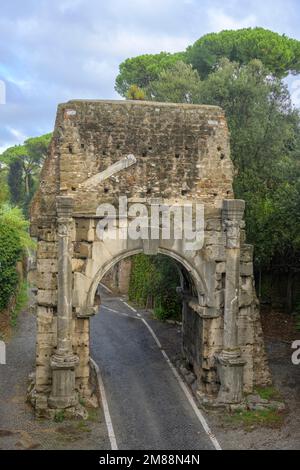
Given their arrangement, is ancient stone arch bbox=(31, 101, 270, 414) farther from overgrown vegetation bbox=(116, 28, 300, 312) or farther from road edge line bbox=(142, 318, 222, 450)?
overgrown vegetation bbox=(116, 28, 300, 312)

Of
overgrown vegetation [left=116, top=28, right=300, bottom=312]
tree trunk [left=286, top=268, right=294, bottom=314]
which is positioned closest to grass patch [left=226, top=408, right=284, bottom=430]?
overgrown vegetation [left=116, top=28, right=300, bottom=312]

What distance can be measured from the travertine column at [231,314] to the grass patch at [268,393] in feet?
3.35

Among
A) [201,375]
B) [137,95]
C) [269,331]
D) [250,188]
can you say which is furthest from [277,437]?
[137,95]

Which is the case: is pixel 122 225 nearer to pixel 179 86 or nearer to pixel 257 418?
pixel 257 418

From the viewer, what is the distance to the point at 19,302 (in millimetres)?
28594

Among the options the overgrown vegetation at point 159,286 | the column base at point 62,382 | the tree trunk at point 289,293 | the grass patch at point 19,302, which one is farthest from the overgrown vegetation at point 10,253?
the tree trunk at point 289,293

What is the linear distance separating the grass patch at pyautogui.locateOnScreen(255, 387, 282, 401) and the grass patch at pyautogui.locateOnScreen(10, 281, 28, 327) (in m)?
12.7

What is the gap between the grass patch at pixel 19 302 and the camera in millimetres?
24922

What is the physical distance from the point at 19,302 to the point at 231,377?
16.9 metres

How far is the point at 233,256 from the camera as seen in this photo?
1464cm

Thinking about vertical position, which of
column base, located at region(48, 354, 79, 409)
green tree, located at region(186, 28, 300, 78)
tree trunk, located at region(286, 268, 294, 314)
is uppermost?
green tree, located at region(186, 28, 300, 78)

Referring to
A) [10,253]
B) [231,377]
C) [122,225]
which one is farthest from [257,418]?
[10,253]

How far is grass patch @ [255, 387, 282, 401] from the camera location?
15.2 m
